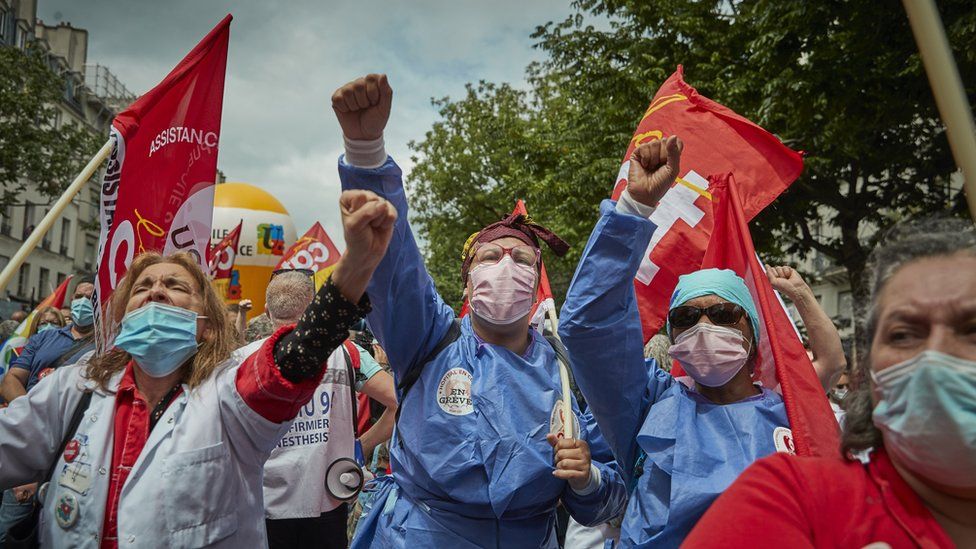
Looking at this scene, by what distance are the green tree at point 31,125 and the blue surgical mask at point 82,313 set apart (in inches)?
689

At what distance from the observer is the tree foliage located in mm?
10633

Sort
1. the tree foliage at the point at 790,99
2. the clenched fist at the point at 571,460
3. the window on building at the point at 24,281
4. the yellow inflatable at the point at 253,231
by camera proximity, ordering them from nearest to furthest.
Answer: the clenched fist at the point at 571,460 → the tree foliage at the point at 790,99 → the yellow inflatable at the point at 253,231 → the window on building at the point at 24,281

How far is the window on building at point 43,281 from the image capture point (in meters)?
47.4

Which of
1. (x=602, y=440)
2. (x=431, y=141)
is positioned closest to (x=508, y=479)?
(x=602, y=440)

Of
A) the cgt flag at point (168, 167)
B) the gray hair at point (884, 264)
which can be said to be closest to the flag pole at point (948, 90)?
the gray hair at point (884, 264)

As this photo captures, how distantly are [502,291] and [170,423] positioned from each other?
4.32 ft

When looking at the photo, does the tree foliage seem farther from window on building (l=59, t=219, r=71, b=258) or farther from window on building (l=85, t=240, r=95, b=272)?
window on building (l=85, t=240, r=95, b=272)

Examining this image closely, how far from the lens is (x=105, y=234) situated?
168 inches

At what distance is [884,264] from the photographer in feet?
5.89

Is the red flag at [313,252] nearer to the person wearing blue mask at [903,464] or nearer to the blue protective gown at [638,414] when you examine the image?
the blue protective gown at [638,414]

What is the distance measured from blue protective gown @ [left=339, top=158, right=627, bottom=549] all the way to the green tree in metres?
22.1

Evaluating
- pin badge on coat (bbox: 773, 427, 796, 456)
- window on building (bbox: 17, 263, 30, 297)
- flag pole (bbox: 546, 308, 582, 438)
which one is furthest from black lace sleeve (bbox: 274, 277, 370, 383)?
window on building (bbox: 17, 263, 30, 297)

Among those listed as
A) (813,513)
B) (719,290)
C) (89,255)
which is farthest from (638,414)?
(89,255)

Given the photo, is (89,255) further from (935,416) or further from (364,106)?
(935,416)
